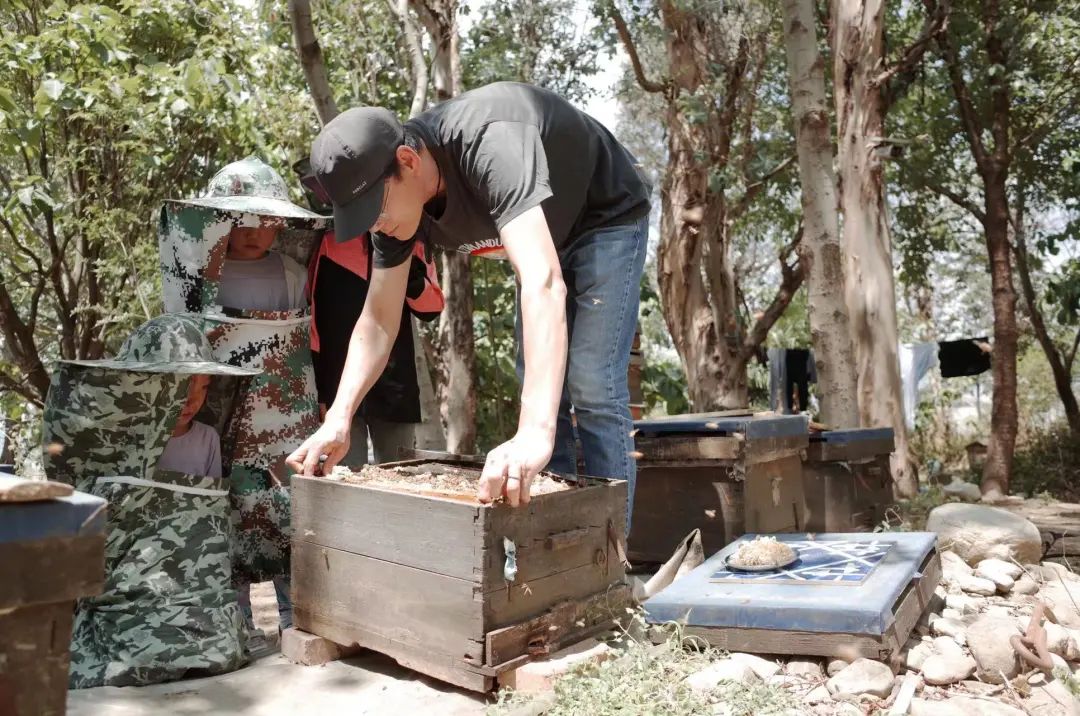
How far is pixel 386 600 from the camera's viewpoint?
8.53 feet

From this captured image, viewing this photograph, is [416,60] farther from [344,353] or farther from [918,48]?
[918,48]

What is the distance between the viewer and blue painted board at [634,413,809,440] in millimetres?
3875

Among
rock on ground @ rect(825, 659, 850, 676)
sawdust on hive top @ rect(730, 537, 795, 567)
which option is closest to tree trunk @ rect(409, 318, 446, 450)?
sawdust on hive top @ rect(730, 537, 795, 567)

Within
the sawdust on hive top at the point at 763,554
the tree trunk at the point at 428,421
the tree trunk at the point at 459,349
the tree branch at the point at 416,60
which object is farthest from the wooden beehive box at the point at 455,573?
the tree trunk at the point at 459,349

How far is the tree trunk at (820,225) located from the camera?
231 inches

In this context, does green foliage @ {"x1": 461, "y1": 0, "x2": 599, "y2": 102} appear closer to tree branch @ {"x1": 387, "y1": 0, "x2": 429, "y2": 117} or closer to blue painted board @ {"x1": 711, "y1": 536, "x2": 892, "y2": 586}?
tree branch @ {"x1": 387, "y1": 0, "x2": 429, "y2": 117}

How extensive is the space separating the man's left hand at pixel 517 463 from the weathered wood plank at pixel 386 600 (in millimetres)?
312

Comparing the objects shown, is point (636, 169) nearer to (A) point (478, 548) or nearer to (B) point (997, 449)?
(A) point (478, 548)

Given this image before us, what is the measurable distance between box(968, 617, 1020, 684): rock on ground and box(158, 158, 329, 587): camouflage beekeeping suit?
96.3 inches

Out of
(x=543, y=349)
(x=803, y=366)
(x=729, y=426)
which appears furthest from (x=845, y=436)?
(x=803, y=366)

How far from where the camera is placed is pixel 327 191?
246cm

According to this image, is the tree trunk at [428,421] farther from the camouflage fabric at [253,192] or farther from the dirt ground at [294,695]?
the dirt ground at [294,695]

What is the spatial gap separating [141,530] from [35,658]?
58.9 inches

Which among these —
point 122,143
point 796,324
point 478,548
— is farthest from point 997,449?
point 796,324
